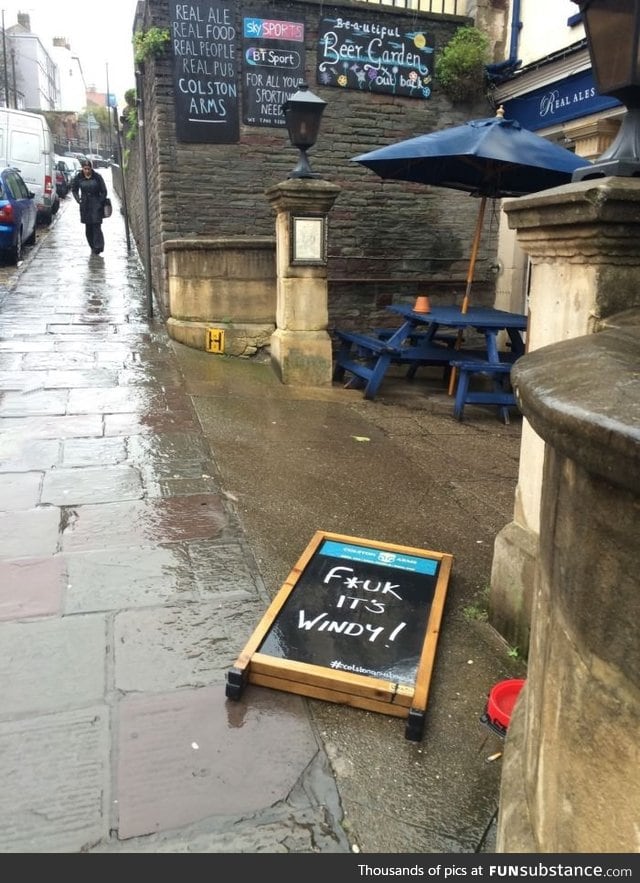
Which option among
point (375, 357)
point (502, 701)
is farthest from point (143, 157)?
point (502, 701)

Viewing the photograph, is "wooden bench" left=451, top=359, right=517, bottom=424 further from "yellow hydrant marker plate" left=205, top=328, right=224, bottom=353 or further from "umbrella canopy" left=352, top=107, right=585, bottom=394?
"yellow hydrant marker plate" left=205, top=328, right=224, bottom=353

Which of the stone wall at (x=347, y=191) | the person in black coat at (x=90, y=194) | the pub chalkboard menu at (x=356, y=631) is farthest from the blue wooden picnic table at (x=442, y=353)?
the person in black coat at (x=90, y=194)

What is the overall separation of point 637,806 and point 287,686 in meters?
1.34

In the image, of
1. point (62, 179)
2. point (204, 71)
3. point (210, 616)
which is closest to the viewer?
point (210, 616)

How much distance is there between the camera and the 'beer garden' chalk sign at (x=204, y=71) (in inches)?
364

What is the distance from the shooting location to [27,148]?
59.2 feet

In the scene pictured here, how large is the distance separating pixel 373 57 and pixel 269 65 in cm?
156

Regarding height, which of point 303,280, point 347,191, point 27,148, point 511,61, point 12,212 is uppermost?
point 511,61

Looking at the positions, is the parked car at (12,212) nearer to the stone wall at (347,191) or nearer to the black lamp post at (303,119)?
the stone wall at (347,191)

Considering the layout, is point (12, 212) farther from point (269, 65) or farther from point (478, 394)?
point (478, 394)

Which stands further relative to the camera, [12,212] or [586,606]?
[12,212]

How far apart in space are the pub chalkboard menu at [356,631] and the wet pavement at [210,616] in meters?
0.08

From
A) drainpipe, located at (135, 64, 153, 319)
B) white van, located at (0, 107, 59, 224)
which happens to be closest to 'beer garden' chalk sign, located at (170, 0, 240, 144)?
drainpipe, located at (135, 64, 153, 319)

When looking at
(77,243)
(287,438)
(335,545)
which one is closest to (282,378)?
(287,438)
